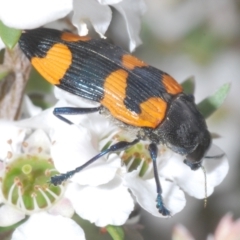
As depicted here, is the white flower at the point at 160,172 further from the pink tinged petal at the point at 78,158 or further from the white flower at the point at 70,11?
the white flower at the point at 70,11

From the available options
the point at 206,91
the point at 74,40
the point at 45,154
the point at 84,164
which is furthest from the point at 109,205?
the point at 206,91

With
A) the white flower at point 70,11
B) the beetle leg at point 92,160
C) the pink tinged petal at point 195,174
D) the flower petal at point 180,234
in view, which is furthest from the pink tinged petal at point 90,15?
the flower petal at point 180,234

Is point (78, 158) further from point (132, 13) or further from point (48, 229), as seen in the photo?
point (132, 13)

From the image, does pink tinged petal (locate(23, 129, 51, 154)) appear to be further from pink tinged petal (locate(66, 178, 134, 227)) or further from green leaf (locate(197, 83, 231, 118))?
green leaf (locate(197, 83, 231, 118))

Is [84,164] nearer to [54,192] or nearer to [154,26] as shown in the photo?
[54,192]

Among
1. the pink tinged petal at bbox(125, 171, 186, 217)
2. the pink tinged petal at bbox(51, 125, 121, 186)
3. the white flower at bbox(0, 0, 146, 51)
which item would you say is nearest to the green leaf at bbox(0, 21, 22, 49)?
the white flower at bbox(0, 0, 146, 51)
